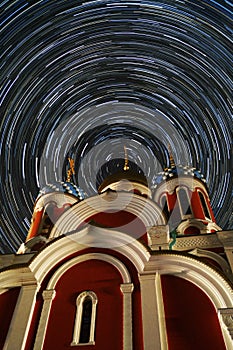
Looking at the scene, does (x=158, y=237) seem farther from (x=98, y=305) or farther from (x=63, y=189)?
(x=63, y=189)

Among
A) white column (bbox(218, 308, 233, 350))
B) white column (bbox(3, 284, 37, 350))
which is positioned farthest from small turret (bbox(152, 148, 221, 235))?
white column (bbox(3, 284, 37, 350))

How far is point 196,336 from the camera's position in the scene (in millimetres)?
6867

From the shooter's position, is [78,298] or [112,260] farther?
[112,260]

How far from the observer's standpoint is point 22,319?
7570 millimetres

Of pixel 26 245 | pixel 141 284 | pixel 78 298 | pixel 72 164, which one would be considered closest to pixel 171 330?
pixel 141 284

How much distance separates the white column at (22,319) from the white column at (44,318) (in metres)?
0.27

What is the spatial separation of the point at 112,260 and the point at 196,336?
2.72 m

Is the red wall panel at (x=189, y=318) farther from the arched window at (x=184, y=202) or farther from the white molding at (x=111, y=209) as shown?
the arched window at (x=184, y=202)

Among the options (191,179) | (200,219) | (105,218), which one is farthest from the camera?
(191,179)

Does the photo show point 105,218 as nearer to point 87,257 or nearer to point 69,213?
point 69,213

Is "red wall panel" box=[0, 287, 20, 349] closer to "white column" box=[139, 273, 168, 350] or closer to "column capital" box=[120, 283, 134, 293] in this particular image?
"column capital" box=[120, 283, 134, 293]

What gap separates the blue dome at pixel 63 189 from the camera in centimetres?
2002

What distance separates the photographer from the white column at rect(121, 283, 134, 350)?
6724 millimetres

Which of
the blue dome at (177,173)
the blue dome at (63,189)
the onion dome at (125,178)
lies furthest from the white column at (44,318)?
the blue dome at (63,189)
